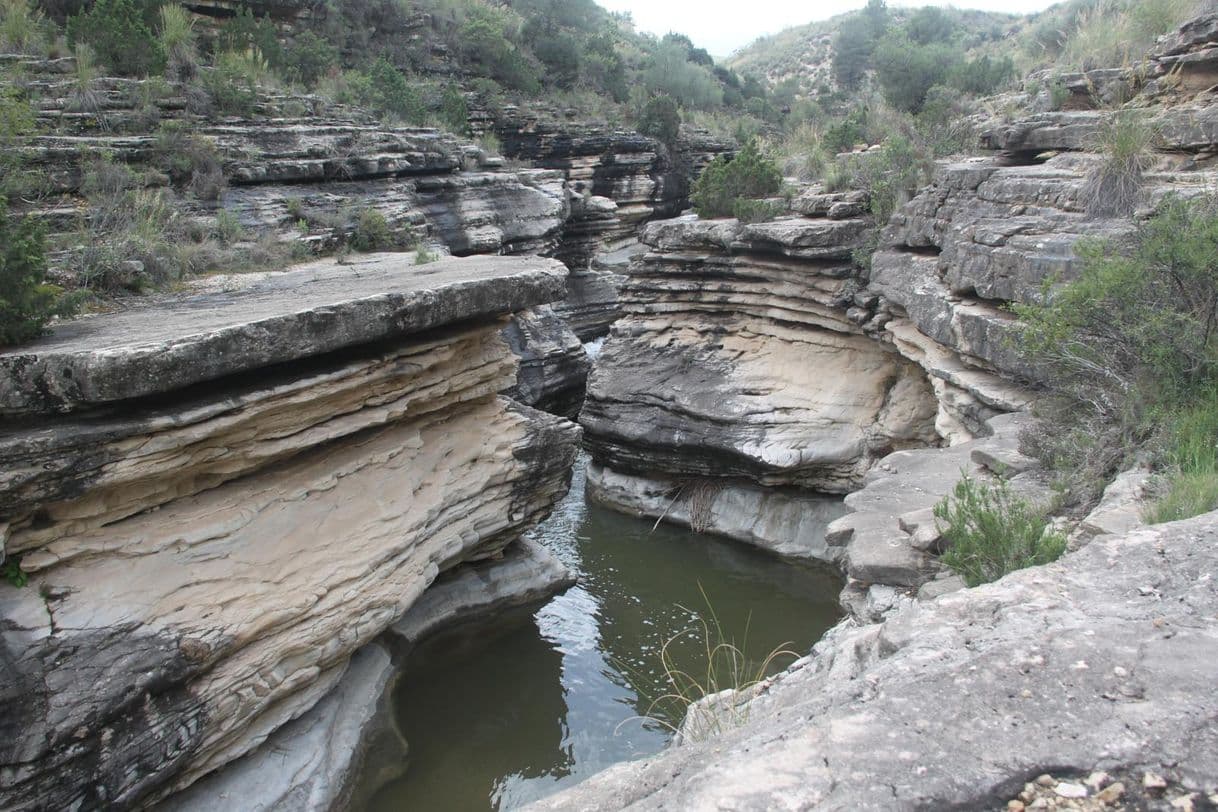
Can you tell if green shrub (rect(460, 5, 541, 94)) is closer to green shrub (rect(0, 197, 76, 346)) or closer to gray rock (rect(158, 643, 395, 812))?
green shrub (rect(0, 197, 76, 346))

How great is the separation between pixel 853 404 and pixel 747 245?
8.34ft

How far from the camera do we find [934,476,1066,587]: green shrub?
387cm

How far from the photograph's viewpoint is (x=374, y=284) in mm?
6980

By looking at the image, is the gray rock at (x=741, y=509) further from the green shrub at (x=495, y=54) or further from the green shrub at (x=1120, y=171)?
the green shrub at (x=495, y=54)

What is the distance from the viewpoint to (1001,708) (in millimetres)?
2543

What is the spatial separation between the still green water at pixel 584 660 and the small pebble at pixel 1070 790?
3671 millimetres

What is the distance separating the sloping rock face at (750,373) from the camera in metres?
10.2

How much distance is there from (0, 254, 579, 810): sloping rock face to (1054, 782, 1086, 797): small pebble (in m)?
4.58

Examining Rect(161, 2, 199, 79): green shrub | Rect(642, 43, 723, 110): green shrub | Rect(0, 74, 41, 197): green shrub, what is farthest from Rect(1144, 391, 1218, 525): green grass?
Rect(642, 43, 723, 110): green shrub

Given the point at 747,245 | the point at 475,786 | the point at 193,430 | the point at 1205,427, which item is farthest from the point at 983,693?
the point at 747,245

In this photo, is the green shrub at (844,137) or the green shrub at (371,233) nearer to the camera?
the green shrub at (371,233)

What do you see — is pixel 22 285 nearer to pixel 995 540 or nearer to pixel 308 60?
pixel 995 540

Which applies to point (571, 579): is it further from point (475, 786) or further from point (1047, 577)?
point (1047, 577)

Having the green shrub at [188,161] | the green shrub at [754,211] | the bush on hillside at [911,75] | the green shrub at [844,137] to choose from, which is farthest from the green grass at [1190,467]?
the bush on hillside at [911,75]
